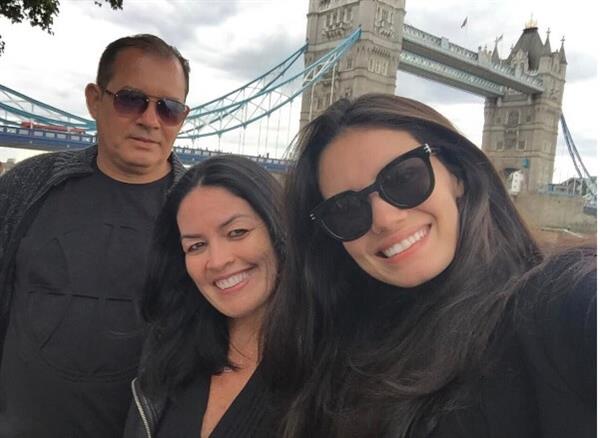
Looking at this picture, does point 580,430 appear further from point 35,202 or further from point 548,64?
point 548,64

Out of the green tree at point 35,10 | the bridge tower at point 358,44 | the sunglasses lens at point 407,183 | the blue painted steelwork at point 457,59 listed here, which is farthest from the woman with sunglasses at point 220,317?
the blue painted steelwork at point 457,59

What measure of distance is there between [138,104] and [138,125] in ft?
0.27

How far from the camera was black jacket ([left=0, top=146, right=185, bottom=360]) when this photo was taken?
159 cm

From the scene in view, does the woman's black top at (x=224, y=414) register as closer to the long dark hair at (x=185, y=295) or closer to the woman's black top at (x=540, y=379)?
the long dark hair at (x=185, y=295)

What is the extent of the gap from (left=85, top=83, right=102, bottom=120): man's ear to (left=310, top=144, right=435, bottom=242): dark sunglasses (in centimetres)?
120

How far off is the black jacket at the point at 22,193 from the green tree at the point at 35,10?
3.19 feet

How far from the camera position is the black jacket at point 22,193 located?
1590 millimetres

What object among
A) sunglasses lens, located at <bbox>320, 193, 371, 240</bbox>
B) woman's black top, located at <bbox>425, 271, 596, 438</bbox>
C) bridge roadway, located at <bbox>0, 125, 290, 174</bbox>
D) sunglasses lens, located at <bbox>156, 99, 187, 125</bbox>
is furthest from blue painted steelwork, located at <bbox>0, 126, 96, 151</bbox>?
woman's black top, located at <bbox>425, 271, 596, 438</bbox>

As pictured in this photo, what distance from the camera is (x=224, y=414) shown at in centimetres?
111

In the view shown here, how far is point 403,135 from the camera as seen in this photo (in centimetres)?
96

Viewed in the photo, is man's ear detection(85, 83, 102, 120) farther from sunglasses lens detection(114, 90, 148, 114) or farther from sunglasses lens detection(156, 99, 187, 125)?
sunglasses lens detection(156, 99, 187, 125)

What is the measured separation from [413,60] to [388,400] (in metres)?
32.0

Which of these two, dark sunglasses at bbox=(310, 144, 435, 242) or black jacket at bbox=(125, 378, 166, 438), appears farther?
black jacket at bbox=(125, 378, 166, 438)

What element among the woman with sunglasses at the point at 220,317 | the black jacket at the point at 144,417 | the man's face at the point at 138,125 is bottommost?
the black jacket at the point at 144,417
